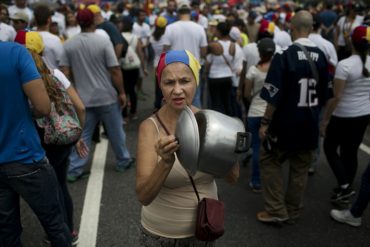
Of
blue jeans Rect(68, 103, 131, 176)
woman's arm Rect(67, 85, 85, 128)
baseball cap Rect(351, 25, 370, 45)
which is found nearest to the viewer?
woman's arm Rect(67, 85, 85, 128)

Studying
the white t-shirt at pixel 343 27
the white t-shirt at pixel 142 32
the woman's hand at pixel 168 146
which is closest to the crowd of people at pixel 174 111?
the woman's hand at pixel 168 146

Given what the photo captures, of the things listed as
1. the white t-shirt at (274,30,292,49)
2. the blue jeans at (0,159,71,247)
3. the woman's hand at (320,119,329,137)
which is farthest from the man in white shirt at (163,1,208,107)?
the blue jeans at (0,159,71,247)

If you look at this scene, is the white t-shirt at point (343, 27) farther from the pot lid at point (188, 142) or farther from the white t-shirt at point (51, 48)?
the pot lid at point (188, 142)

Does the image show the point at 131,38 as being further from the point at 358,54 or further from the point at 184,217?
the point at 184,217

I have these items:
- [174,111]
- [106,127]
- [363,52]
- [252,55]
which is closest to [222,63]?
[252,55]

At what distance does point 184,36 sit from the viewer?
21.0ft

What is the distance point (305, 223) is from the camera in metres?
4.04

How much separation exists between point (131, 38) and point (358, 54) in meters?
4.23

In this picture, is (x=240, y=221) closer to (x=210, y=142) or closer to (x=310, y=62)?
(x=310, y=62)

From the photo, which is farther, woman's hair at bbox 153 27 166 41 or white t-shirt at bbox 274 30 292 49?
woman's hair at bbox 153 27 166 41

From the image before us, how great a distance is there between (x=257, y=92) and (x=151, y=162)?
2.64m

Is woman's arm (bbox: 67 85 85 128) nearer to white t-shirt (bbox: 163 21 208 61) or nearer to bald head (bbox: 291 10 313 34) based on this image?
bald head (bbox: 291 10 313 34)

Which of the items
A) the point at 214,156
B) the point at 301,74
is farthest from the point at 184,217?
the point at 301,74

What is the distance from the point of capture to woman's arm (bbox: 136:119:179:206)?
1689 mm
